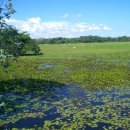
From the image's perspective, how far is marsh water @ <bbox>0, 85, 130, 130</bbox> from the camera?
557 inches

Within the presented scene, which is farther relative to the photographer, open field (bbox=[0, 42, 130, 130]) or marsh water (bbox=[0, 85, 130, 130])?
open field (bbox=[0, 42, 130, 130])

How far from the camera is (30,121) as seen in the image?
48.0ft

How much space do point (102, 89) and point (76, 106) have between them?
212 inches

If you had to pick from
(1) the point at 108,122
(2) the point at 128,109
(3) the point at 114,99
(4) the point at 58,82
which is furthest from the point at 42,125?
(4) the point at 58,82

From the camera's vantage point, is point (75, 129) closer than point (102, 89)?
Yes

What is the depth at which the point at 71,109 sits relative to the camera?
655 inches

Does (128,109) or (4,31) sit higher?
(4,31)

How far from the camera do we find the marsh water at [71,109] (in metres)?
14.2

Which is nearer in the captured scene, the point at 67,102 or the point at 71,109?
the point at 71,109

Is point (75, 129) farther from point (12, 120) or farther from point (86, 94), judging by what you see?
point (86, 94)

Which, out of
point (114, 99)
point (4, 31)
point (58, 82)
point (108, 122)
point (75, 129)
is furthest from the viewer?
point (58, 82)

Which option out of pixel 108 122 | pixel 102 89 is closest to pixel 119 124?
pixel 108 122

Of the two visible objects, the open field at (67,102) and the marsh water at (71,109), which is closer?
the marsh water at (71,109)

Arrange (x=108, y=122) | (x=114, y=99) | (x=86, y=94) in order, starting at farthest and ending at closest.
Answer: (x=86, y=94) < (x=114, y=99) < (x=108, y=122)
